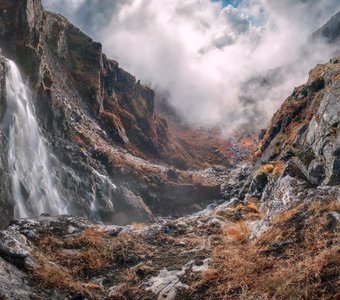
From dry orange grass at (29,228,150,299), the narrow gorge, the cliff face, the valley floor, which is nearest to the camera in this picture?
the valley floor

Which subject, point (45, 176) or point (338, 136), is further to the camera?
point (45, 176)

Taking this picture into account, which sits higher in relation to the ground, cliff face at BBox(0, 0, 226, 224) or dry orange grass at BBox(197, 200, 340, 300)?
cliff face at BBox(0, 0, 226, 224)

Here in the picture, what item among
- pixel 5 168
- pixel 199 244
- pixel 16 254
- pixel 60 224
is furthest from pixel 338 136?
pixel 5 168

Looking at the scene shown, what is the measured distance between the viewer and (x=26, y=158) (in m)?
56.9

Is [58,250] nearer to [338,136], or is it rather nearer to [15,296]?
[15,296]

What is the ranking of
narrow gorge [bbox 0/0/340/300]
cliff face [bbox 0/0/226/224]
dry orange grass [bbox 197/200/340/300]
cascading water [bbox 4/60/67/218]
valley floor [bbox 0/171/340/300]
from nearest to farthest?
dry orange grass [bbox 197/200/340/300] → valley floor [bbox 0/171/340/300] → narrow gorge [bbox 0/0/340/300] → cascading water [bbox 4/60/67/218] → cliff face [bbox 0/0/226/224]

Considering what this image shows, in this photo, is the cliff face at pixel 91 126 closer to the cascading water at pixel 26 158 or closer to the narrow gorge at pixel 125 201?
the narrow gorge at pixel 125 201

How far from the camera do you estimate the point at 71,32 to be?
12531 centimetres

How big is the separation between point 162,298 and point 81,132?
260 feet

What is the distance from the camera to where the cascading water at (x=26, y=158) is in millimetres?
51031

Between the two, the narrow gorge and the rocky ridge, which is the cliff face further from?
the rocky ridge

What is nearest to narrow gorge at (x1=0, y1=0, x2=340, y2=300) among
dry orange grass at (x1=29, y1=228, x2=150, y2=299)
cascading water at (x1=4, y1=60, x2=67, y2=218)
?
dry orange grass at (x1=29, y1=228, x2=150, y2=299)

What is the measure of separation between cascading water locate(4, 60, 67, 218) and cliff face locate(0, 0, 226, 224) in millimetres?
2688

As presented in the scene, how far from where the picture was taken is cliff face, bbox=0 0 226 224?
6781 centimetres
